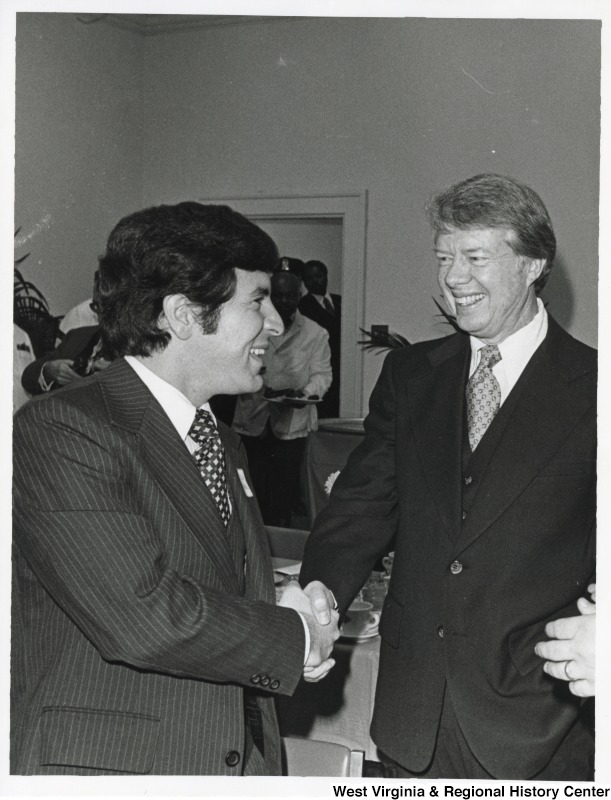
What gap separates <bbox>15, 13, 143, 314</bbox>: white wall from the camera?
227 inches

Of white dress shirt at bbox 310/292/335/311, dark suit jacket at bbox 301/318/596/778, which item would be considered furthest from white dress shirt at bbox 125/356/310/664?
white dress shirt at bbox 310/292/335/311

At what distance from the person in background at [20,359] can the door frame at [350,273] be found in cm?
220

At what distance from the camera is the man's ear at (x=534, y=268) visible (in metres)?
1.82

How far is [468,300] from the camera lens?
180 cm

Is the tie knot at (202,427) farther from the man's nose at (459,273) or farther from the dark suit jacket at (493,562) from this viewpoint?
the man's nose at (459,273)

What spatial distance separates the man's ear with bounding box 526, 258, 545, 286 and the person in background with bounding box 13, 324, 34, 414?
11.2ft

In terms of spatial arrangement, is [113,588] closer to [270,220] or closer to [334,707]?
[334,707]

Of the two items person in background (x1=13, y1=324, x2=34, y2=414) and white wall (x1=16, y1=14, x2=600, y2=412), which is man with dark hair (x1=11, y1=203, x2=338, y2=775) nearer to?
person in background (x1=13, y1=324, x2=34, y2=414)

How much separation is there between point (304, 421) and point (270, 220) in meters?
1.62

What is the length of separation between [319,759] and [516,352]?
3.02 feet

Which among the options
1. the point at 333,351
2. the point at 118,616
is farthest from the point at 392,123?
the point at 118,616

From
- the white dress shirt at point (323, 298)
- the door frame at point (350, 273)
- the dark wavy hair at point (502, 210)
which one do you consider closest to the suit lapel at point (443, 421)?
the dark wavy hair at point (502, 210)

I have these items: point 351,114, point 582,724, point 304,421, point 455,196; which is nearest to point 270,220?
point 351,114

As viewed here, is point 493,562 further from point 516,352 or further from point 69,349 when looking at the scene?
point 69,349
